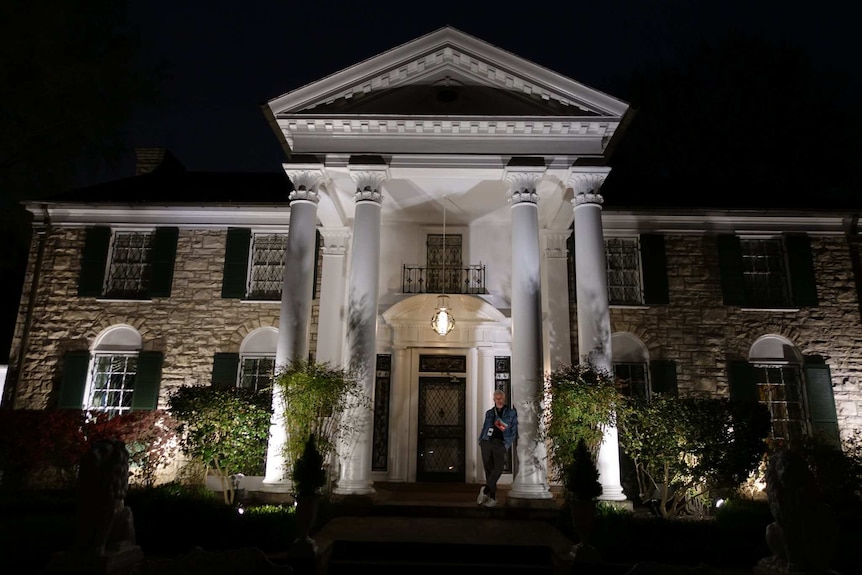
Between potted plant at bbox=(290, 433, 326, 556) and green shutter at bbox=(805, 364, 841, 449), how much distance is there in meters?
10.4

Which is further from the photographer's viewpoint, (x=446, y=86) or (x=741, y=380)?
(x=741, y=380)

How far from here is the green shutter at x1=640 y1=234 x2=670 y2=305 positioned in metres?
12.8

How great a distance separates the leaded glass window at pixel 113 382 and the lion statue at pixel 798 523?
12.1m

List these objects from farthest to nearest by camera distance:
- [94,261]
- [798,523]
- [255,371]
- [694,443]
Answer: [94,261] < [255,371] < [694,443] < [798,523]

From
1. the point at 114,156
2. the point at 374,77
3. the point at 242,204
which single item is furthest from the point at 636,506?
the point at 114,156

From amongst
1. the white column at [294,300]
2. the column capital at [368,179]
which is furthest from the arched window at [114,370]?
the column capital at [368,179]

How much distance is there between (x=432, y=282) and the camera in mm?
13055

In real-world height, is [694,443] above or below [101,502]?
above

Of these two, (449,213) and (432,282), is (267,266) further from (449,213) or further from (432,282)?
(449,213)

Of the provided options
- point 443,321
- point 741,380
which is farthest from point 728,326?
point 443,321

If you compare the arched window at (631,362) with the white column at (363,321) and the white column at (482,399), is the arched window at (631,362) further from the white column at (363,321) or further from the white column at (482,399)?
the white column at (363,321)

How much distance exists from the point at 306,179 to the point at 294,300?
223cm

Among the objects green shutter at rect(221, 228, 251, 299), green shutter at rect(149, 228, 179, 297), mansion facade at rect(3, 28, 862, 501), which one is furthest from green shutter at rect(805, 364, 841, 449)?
green shutter at rect(149, 228, 179, 297)

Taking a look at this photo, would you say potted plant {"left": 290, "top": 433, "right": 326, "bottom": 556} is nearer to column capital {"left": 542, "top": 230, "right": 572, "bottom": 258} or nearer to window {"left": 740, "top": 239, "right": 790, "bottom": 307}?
column capital {"left": 542, "top": 230, "right": 572, "bottom": 258}
